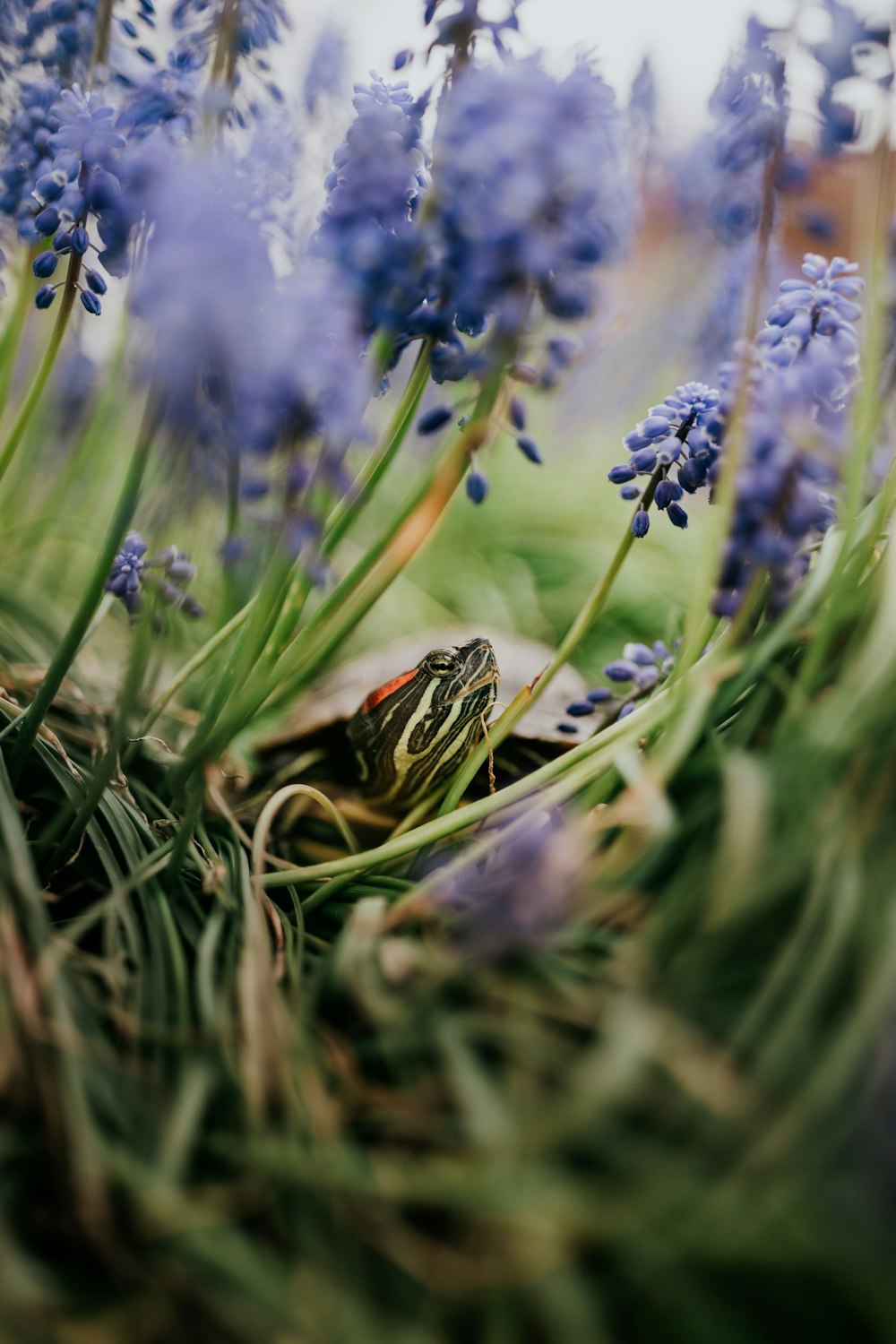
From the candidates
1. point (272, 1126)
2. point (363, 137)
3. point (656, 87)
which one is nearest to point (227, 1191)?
point (272, 1126)

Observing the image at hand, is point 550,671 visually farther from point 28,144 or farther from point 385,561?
point 28,144

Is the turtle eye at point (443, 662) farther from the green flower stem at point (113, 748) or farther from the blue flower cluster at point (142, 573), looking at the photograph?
the green flower stem at point (113, 748)

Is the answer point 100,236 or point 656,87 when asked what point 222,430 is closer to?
point 100,236

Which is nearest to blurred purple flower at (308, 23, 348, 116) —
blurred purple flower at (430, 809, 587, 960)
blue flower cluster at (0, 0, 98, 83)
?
blue flower cluster at (0, 0, 98, 83)

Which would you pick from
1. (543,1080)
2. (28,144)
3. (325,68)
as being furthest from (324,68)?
(543,1080)

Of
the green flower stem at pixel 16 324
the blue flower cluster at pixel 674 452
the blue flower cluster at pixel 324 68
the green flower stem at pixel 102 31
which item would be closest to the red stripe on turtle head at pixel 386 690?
the blue flower cluster at pixel 674 452

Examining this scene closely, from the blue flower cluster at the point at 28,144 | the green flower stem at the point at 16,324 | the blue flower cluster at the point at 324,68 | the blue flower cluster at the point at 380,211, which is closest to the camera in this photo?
the blue flower cluster at the point at 380,211

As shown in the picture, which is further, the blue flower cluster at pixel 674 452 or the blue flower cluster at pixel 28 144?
the blue flower cluster at pixel 28 144
